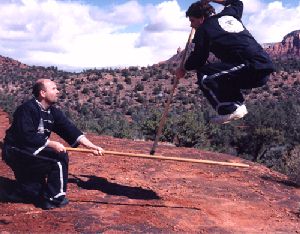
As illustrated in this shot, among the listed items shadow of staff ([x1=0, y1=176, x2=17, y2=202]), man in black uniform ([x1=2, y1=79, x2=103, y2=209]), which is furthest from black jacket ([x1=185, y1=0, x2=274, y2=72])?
shadow of staff ([x1=0, y1=176, x2=17, y2=202])

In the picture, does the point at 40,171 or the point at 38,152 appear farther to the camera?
the point at 40,171

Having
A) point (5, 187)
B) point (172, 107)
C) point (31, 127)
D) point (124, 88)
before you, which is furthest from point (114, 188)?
point (124, 88)

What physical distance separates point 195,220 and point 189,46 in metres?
2.46

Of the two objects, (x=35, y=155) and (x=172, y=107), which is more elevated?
(x=172, y=107)

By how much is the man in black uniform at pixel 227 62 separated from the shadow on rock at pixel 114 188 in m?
1.85

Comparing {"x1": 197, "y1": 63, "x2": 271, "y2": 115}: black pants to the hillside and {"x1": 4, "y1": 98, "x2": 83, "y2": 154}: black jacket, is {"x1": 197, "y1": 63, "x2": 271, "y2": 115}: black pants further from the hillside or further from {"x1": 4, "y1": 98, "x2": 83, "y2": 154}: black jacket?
the hillside

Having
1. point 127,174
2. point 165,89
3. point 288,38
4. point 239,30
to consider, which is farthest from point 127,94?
point 288,38

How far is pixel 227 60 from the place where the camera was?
518 centimetres

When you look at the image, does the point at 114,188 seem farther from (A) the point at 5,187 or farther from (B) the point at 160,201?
(A) the point at 5,187

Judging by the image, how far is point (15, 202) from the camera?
5.59m

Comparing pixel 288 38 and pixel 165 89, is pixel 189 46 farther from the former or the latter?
pixel 288 38

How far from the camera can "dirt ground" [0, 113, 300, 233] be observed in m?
5.08

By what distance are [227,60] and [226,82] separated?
0.26m

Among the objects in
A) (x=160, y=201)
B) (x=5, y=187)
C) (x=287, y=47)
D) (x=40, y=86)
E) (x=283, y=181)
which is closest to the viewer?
(x=40, y=86)
